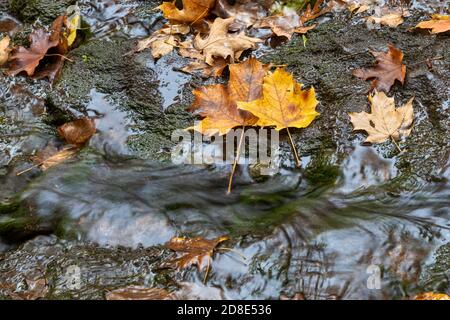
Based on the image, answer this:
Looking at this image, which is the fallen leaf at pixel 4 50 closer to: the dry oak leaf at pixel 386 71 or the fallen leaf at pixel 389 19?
the dry oak leaf at pixel 386 71

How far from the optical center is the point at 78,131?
2844mm

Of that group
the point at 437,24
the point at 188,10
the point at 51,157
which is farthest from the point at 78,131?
the point at 437,24

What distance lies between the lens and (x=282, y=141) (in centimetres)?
255

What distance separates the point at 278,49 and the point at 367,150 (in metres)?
0.98

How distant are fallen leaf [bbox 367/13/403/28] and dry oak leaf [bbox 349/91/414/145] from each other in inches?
29.3

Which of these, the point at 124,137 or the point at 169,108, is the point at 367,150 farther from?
the point at 124,137

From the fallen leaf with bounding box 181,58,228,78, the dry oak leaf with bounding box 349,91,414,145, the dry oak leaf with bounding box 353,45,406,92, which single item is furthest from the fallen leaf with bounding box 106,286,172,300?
the dry oak leaf with bounding box 353,45,406,92

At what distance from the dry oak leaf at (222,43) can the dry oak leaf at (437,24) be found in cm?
100

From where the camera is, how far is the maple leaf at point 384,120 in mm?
2455

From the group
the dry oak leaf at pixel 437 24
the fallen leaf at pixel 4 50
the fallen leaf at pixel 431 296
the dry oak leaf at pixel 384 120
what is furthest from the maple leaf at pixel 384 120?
the fallen leaf at pixel 4 50

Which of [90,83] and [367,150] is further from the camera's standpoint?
[90,83]
